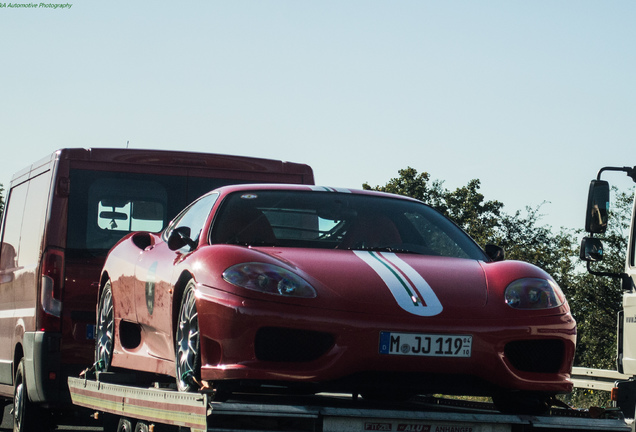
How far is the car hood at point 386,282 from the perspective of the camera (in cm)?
549

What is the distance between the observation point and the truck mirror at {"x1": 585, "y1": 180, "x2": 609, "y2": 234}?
8.59m

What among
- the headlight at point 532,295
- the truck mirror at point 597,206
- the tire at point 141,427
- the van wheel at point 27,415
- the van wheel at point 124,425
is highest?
the truck mirror at point 597,206

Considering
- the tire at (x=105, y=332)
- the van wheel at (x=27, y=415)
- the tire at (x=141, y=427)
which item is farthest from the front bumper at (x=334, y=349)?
the van wheel at (x=27, y=415)

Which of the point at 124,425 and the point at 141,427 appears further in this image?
the point at 124,425

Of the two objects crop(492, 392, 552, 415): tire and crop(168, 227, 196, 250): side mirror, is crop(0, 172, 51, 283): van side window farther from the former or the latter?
crop(492, 392, 552, 415): tire

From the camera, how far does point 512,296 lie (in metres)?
5.75

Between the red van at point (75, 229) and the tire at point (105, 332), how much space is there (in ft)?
2.68

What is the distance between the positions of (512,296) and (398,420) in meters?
0.93

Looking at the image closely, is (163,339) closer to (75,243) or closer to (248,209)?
(248,209)

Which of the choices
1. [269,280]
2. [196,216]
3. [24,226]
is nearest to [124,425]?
[196,216]

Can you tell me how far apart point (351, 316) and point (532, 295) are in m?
1.02

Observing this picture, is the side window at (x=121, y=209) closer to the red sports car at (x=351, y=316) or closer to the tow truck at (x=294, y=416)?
the tow truck at (x=294, y=416)

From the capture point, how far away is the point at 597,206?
339 inches

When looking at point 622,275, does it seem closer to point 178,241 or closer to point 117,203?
point 178,241
